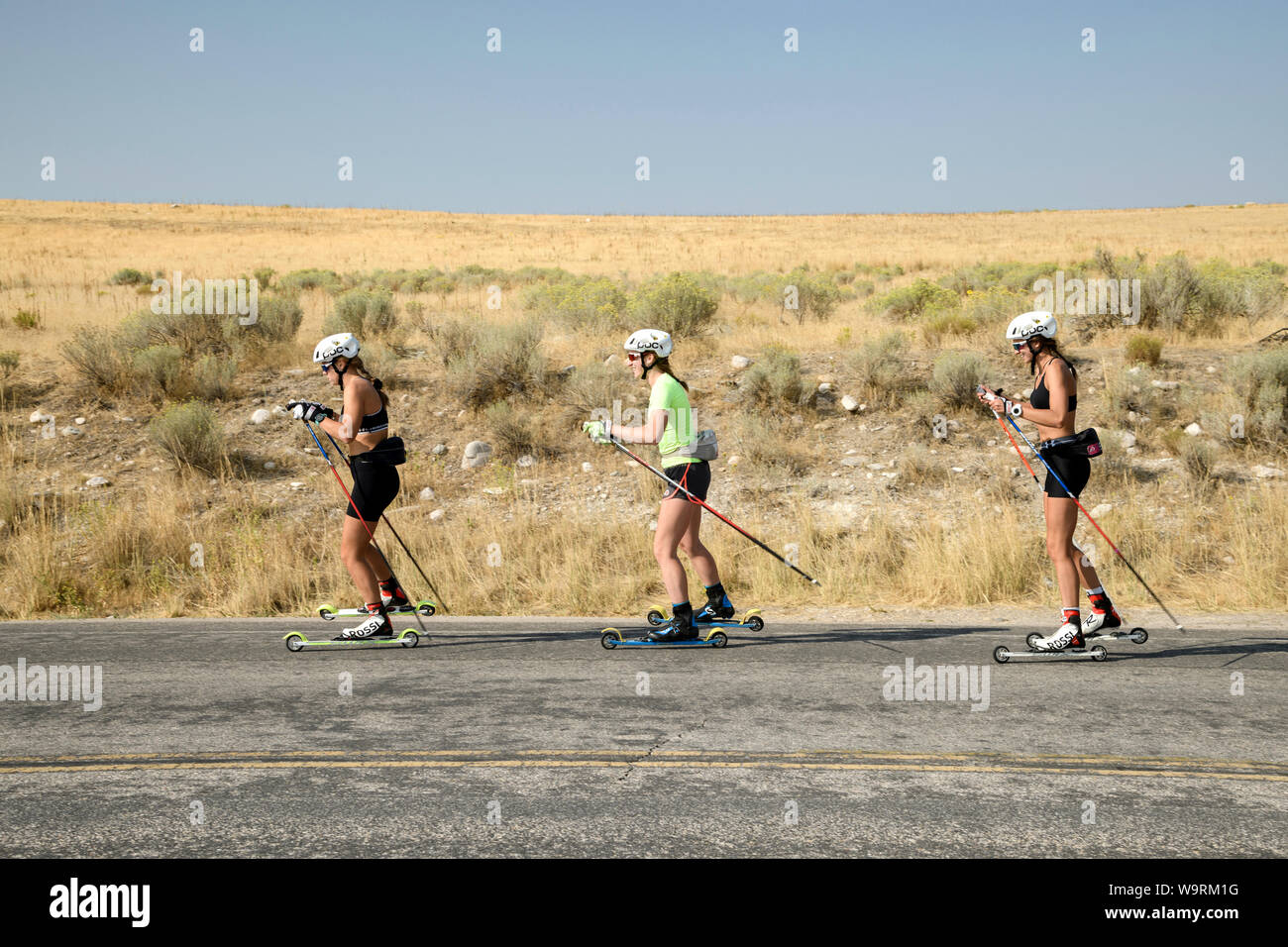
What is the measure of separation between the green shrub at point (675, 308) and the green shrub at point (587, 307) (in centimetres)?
62

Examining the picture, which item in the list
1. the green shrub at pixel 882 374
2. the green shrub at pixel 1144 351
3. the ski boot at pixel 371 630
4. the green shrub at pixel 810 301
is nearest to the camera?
the ski boot at pixel 371 630

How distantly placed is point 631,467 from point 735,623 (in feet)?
23.9

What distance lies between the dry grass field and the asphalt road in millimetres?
2484

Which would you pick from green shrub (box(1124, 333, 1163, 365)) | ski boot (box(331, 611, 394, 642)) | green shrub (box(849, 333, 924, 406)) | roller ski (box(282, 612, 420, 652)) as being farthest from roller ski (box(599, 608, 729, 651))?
green shrub (box(1124, 333, 1163, 365))

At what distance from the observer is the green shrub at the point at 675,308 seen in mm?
19203

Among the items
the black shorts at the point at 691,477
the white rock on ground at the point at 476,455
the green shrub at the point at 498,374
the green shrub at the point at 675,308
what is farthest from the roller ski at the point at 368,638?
the green shrub at the point at 675,308

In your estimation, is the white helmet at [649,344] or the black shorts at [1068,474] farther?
the white helmet at [649,344]

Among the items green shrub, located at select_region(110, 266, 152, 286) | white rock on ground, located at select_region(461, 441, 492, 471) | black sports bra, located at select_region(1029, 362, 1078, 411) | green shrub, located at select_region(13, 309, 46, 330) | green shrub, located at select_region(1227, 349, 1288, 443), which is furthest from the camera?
green shrub, located at select_region(110, 266, 152, 286)

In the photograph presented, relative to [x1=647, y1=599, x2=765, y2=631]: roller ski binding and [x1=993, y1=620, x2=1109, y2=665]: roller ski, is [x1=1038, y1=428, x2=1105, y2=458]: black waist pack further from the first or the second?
[x1=647, y1=599, x2=765, y2=631]: roller ski binding

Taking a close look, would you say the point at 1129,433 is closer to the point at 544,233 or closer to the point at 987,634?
the point at 987,634

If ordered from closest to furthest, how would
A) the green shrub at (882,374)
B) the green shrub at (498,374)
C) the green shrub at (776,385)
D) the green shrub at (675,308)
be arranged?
the green shrub at (776,385), the green shrub at (882,374), the green shrub at (498,374), the green shrub at (675,308)

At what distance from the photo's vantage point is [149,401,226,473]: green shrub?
14797 mm

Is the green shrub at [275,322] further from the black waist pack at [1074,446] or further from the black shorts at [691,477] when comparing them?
the black waist pack at [1074,446]
